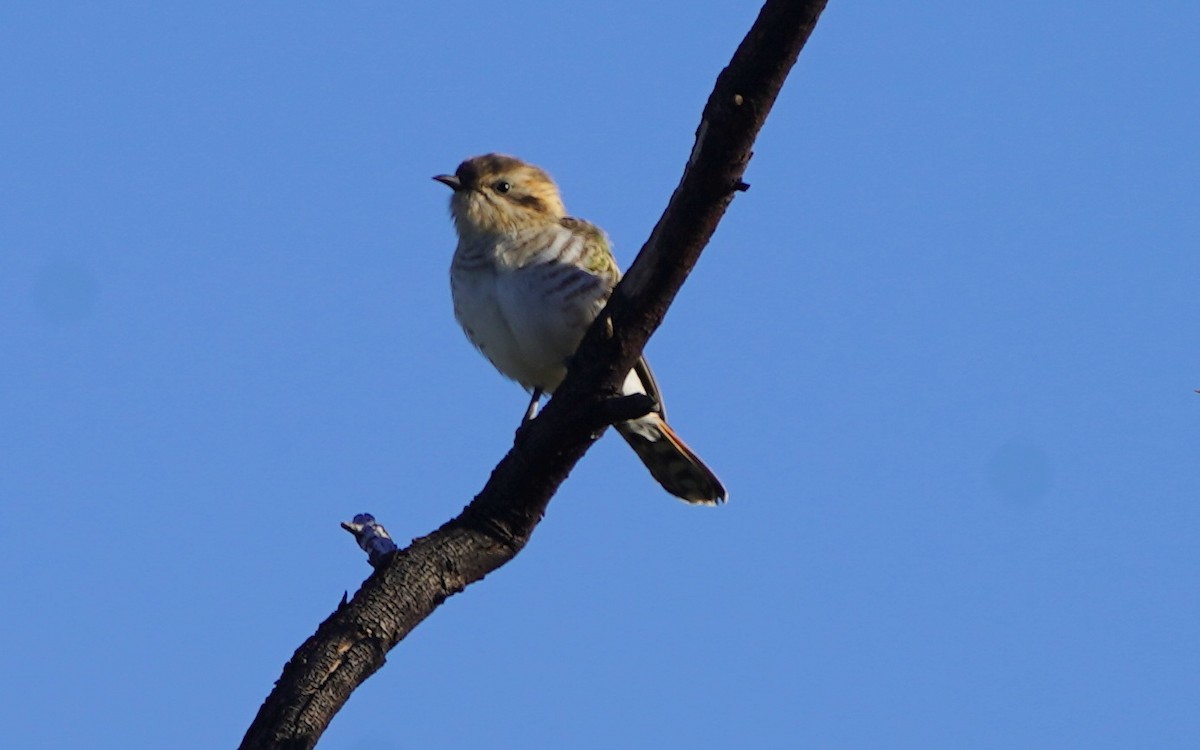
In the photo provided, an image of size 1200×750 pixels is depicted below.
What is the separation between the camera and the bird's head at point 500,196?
36.9 ft

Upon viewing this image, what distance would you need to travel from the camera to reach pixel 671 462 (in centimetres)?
1142

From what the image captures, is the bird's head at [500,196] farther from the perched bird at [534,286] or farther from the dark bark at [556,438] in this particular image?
the dark bark at [556,438]

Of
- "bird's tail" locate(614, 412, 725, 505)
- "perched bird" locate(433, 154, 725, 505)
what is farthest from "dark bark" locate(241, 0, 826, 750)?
"bird's tail" locate(614, 412, 725, 505)

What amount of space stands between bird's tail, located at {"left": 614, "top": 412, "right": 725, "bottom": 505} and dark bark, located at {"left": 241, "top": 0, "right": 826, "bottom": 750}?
10.8ft

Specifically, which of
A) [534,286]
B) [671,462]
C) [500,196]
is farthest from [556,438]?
[500,196]

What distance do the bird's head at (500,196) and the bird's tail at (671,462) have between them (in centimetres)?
159

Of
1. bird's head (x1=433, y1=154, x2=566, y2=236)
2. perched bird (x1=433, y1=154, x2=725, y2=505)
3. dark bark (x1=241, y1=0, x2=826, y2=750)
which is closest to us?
dark bark (x1=241, y1=0, x2=826, y2=750)

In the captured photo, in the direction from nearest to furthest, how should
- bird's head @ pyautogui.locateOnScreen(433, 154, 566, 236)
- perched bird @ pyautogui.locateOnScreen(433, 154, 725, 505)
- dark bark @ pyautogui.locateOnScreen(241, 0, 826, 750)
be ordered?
1. dark bark @ pyautogui.locateOnScreen(241, 0, 826, 750)
2. perched bird @ pyautogui.locateOnScreen(433, 154, 725, 505)
3. bird's head @ pyautogui.locateOnScreen(433, 154, 566, 236)

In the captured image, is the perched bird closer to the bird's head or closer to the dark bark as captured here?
the bird's head

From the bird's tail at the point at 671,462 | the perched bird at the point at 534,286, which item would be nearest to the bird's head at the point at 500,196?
the perched bird at the point at 534,286

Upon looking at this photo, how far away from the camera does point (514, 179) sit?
38.1 feet

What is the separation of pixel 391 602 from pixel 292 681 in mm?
611

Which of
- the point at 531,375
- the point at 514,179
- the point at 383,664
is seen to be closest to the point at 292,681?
the point at 383,664

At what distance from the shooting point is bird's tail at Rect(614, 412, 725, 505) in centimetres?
1124
